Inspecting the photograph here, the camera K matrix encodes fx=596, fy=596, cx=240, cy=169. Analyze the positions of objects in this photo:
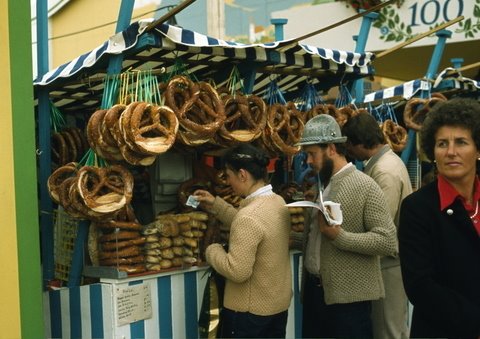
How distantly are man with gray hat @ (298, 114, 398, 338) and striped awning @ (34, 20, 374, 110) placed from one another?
0.95 metres

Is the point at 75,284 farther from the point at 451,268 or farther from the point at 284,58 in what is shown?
the point at 451,268

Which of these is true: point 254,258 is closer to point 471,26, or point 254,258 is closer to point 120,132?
point 120,132

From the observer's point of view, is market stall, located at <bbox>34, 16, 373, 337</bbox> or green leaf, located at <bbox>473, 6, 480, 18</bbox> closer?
market stall, located at <bbox>34, 16, 373, 337</bbox>

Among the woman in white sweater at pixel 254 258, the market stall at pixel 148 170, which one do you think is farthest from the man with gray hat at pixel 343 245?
the market stall at pixel 148 170

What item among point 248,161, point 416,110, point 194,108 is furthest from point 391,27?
point 248,161

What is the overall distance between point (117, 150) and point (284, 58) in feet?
4.90

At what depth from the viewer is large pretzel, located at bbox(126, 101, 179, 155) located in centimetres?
333

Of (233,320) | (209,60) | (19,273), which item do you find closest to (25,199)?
(19,273)

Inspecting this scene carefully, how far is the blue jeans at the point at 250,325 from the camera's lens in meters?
3.10

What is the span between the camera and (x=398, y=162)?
3977 millimetres

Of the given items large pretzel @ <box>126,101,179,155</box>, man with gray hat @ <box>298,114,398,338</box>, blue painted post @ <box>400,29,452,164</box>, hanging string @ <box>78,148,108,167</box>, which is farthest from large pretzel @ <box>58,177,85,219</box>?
blue painted post @ <box>400,29,452,164</box>

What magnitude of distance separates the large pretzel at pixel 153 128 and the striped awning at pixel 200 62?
0.37 meters

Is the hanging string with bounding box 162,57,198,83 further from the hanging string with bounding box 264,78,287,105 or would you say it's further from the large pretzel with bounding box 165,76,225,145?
the hanging string with bounding box 264,78,287,105

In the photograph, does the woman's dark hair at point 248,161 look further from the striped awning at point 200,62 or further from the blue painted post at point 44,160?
the blue painted post at point 44,160
